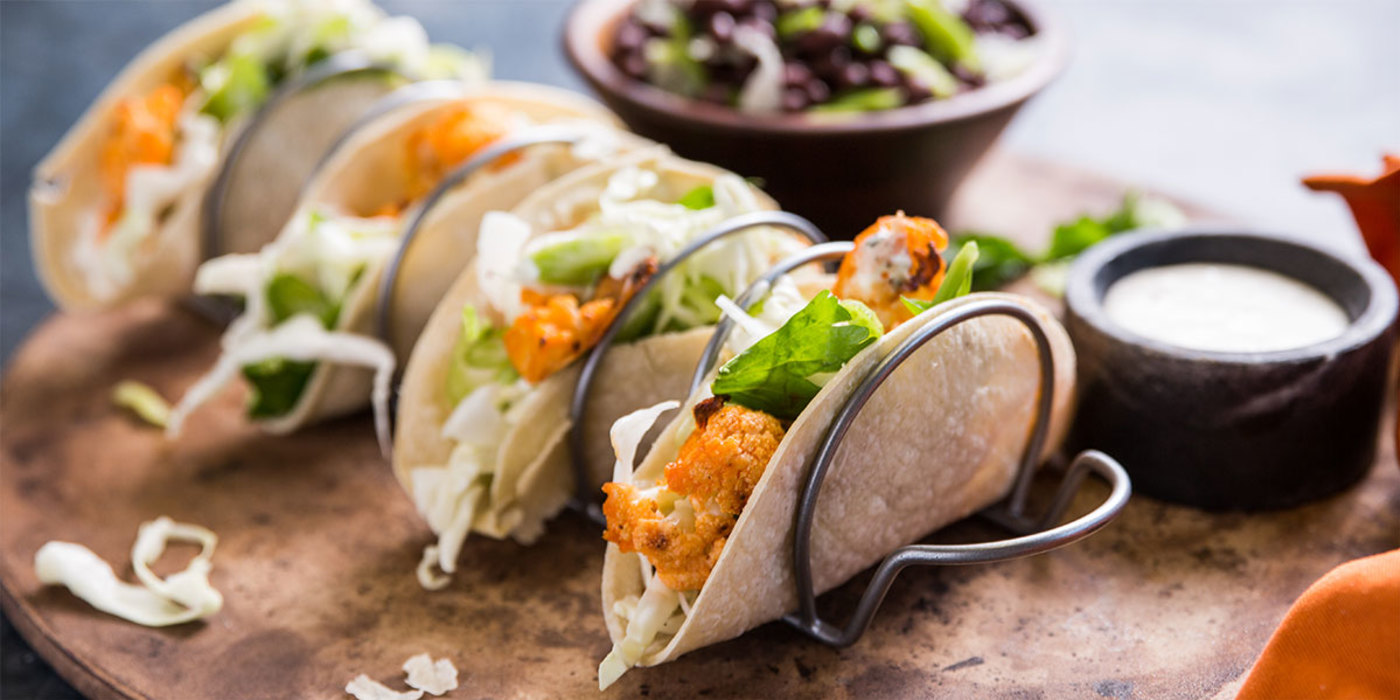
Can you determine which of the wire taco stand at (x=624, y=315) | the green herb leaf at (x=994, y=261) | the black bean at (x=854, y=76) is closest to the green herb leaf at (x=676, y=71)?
the black bean at (x=854, y=76)

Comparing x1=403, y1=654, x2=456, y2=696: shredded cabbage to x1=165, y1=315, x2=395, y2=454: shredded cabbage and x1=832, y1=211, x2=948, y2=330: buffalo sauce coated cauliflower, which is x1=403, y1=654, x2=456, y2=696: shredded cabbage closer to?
x1=165, y1=315, x2=395, y2=454: shredded cabbage

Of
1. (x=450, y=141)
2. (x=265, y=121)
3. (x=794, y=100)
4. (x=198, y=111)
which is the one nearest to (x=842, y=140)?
(x=794, y=100)

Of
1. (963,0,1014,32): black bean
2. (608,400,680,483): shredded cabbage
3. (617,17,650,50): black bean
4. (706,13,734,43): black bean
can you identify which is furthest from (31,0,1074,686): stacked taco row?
(963,0,1014,32): black bean

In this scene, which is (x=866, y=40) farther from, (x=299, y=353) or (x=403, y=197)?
(x=299, y=353)

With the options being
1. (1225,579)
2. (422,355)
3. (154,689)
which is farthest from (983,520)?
(154,689)

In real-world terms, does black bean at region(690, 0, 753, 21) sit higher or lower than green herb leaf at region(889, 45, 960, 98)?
higher

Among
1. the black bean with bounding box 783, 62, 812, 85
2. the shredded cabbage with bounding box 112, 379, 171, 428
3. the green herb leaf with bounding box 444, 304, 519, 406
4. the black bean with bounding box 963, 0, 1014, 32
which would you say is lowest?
the shredded cabbage with bounding box 112, 379, 171, 428
